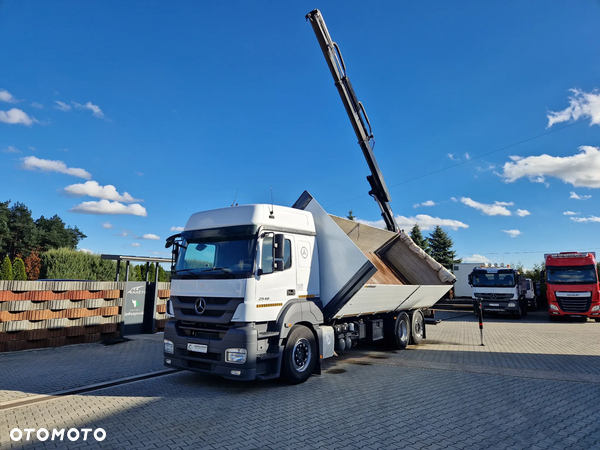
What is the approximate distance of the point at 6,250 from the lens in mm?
38094

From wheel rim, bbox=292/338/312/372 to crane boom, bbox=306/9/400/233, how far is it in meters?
7.10

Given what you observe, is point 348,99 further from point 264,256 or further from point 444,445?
point 444,445

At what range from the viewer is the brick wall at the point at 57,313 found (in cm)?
890

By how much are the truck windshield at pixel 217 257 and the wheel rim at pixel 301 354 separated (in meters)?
1.67

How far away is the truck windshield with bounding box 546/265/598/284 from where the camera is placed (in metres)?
18.0

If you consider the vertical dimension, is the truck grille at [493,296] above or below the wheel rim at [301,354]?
above

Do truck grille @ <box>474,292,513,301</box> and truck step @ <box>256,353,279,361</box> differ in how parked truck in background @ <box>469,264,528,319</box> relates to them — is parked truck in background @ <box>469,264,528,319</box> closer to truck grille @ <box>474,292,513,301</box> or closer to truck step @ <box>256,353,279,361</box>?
truck grille @ <box>474,292,513,301</box>

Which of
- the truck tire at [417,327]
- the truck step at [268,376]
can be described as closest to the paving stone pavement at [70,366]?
the truck step at [268,376]

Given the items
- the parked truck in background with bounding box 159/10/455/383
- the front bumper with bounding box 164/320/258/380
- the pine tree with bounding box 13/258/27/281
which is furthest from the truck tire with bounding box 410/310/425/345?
the pine tree with bounding box 13/258/27/281

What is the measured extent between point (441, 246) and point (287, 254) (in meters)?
45.7

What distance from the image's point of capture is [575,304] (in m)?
18.0

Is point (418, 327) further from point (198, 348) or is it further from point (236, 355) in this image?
point (198, 348)

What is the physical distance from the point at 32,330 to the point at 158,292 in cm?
370

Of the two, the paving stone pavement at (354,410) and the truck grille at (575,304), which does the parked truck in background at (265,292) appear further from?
the truck grille at (575,304)
